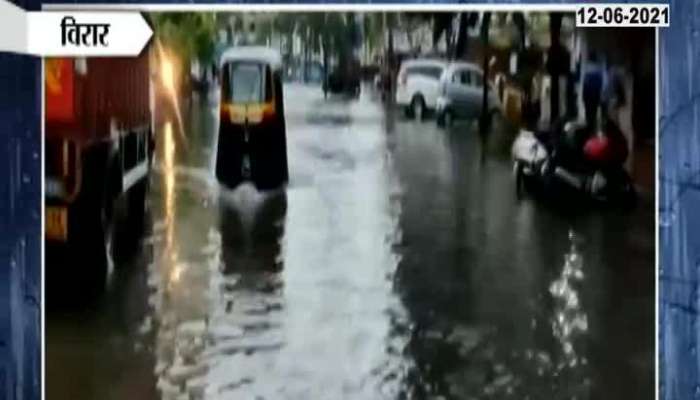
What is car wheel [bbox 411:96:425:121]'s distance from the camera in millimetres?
1458

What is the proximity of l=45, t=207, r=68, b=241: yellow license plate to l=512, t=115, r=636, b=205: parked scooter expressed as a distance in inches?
19.2

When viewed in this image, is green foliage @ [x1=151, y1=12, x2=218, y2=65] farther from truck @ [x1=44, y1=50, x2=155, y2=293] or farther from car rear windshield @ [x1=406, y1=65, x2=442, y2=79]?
car rear windshield @ [x1=406, y1=65, x2=442, y2=79]

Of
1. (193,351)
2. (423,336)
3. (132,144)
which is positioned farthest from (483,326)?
(132,144)

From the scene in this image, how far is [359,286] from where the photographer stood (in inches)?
57.2

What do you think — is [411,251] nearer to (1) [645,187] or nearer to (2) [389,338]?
(2) [389,338]

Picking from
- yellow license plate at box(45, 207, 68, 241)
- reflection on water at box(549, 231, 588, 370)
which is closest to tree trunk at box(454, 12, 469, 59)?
reflection on water at box(549, 231, 588, 370)

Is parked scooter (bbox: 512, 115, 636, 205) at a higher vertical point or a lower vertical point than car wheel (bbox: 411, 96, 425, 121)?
lower

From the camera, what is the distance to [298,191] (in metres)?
1.46
